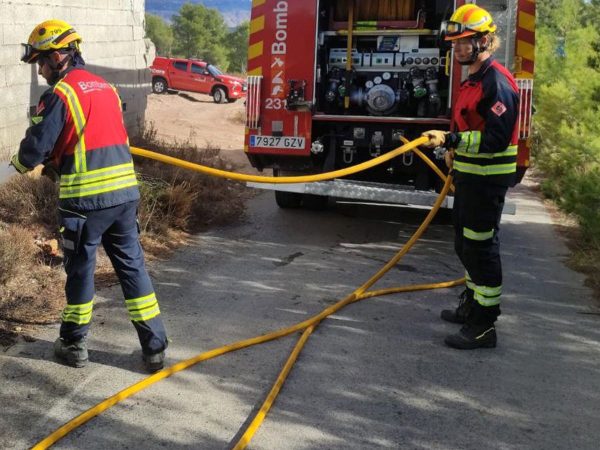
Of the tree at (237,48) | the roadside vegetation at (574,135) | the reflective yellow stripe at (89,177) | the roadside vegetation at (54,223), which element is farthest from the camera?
the tree at (237,48)

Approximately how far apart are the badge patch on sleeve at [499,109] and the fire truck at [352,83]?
96.8 inches

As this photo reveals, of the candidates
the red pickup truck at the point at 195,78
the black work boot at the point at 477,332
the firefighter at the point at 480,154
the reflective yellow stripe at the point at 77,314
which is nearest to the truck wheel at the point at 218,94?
the red pickup truck at the point at 195,78

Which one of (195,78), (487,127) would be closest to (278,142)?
(487,127)

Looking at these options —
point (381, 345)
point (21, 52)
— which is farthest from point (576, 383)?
point (21, 52)

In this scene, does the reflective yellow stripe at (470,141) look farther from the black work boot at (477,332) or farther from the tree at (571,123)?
the tree at (571,123)

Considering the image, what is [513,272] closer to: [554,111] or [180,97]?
[554,111]

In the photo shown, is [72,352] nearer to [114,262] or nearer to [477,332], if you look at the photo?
[114,262]

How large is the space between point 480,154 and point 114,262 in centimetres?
223

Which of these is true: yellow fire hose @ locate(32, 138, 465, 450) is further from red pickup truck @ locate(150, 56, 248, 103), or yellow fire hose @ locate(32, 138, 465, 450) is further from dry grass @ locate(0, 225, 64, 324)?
red pickup truck @ locate(150, 56, 248, 103)

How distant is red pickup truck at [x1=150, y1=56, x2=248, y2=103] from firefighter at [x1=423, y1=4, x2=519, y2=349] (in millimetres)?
22905

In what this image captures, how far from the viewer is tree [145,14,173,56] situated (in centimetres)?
4266

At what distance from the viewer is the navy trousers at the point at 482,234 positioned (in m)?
4.40

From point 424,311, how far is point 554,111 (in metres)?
7.77

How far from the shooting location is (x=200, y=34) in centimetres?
4262
